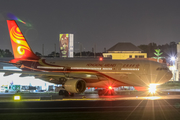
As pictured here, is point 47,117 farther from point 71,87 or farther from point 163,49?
point 163,49

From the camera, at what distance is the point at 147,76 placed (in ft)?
100

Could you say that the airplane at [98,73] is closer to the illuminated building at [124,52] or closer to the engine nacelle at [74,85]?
the engine nacelle at [74,85]

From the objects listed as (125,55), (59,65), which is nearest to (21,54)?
(59,65)

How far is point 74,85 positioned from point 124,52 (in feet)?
224

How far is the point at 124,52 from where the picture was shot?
316 ft

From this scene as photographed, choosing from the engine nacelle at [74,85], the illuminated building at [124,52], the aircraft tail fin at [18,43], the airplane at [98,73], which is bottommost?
the engine nacelle at [74,85]

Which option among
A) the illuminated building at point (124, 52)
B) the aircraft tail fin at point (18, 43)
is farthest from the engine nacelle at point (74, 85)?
the illuminated building at point (124, 52)

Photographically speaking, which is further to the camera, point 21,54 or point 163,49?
point 163,49

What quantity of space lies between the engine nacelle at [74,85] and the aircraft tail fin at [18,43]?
29.5 feet

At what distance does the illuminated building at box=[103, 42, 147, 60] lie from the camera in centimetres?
9438

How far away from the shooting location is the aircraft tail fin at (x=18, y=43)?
3675cm

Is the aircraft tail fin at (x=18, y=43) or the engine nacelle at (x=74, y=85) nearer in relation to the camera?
the engine nacelle at (x=74, y=85)

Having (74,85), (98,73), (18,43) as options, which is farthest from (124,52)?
(74,85)

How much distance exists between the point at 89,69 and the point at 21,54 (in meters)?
9.54
